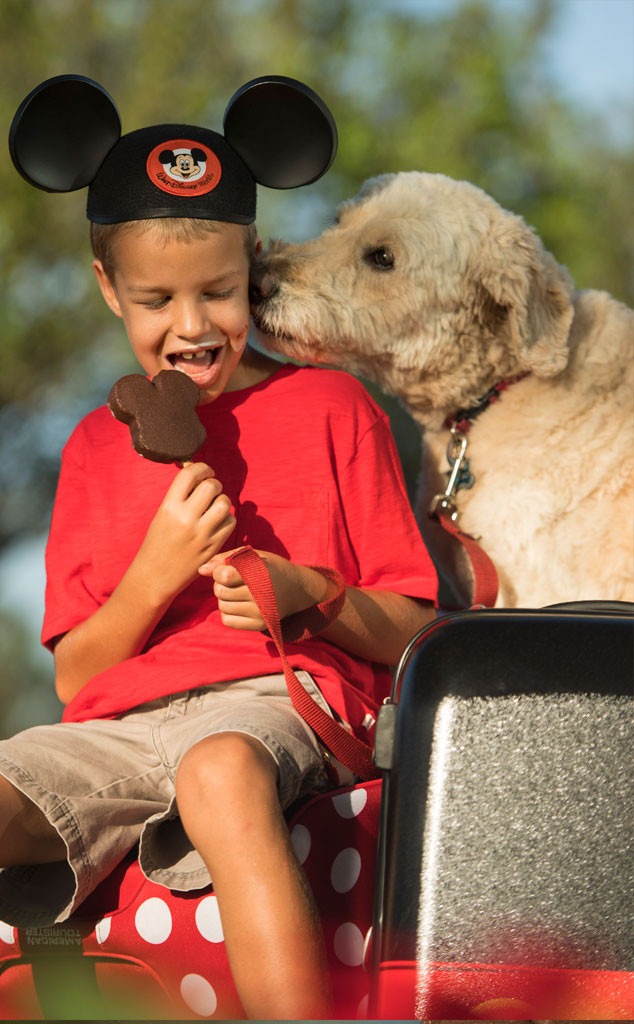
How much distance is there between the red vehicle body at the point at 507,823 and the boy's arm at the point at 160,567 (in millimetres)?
430

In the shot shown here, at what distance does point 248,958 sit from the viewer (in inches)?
51.2

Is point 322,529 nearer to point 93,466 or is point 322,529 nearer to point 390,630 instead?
point 390,630

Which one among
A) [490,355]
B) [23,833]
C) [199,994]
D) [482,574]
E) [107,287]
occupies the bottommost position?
[199,994]

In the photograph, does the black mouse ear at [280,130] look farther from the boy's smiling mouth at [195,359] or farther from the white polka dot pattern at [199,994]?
the white polka dot pattern at [199,994]

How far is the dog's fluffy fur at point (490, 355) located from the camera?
2.09 metres

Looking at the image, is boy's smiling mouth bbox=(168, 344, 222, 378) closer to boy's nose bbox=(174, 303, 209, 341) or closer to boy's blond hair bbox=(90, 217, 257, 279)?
boy's nose bbox=(174, 303, 209, 341)

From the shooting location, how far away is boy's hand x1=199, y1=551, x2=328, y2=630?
5.09ft

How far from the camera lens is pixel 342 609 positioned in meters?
1.68

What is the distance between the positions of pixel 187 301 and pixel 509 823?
2.95ft

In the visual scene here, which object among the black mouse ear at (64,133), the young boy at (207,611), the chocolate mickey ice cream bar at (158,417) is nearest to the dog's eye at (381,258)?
the young boy at (207,611)

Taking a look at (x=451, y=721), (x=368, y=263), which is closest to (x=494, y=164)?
(x=368, y=263)

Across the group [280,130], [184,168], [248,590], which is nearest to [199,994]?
[248,590]

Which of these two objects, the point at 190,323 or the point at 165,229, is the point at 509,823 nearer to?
the point at 190,323

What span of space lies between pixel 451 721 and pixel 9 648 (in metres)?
7.11
